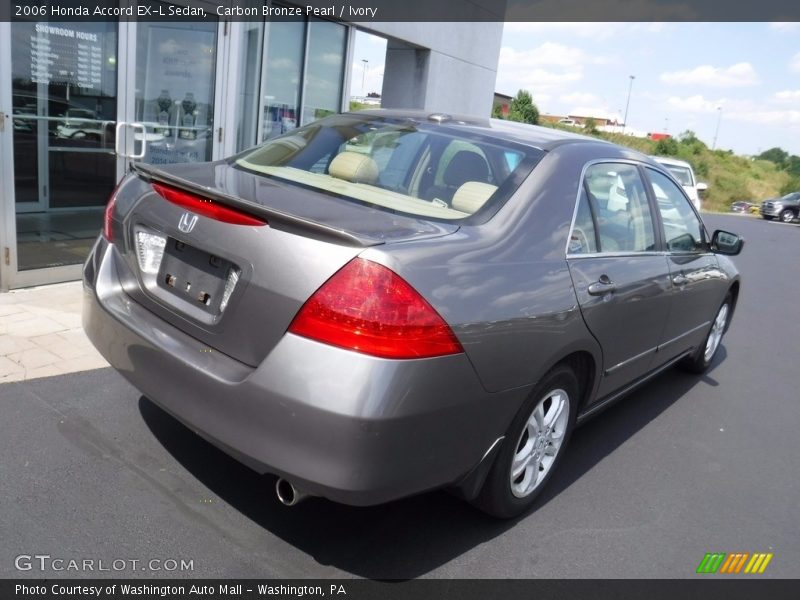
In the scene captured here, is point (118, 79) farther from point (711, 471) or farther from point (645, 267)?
point (711, 471)

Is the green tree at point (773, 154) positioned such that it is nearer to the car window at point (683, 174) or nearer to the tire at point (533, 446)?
the car window at point (683, 174)

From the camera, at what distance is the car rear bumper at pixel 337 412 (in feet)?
7.28

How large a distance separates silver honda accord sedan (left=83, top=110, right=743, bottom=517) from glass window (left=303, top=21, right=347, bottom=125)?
5631mm

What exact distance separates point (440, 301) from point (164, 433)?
1831 millimetres

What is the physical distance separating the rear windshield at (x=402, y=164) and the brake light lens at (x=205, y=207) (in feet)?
1.72

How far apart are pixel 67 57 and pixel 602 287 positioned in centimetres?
511

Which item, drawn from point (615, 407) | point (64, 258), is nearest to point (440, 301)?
point (615, 407)

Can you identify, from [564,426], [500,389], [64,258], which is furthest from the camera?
[64,258]

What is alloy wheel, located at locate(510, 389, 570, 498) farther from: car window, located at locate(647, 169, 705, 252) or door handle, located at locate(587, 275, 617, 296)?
car window, located at locate(647, 169, 705, 252)

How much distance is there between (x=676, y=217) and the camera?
455 cm

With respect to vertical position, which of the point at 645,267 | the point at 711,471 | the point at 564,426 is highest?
the point at 645,267

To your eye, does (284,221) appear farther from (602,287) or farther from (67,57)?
(67,57)

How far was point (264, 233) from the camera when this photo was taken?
95.8 inches

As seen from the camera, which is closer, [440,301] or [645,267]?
[440,301]
